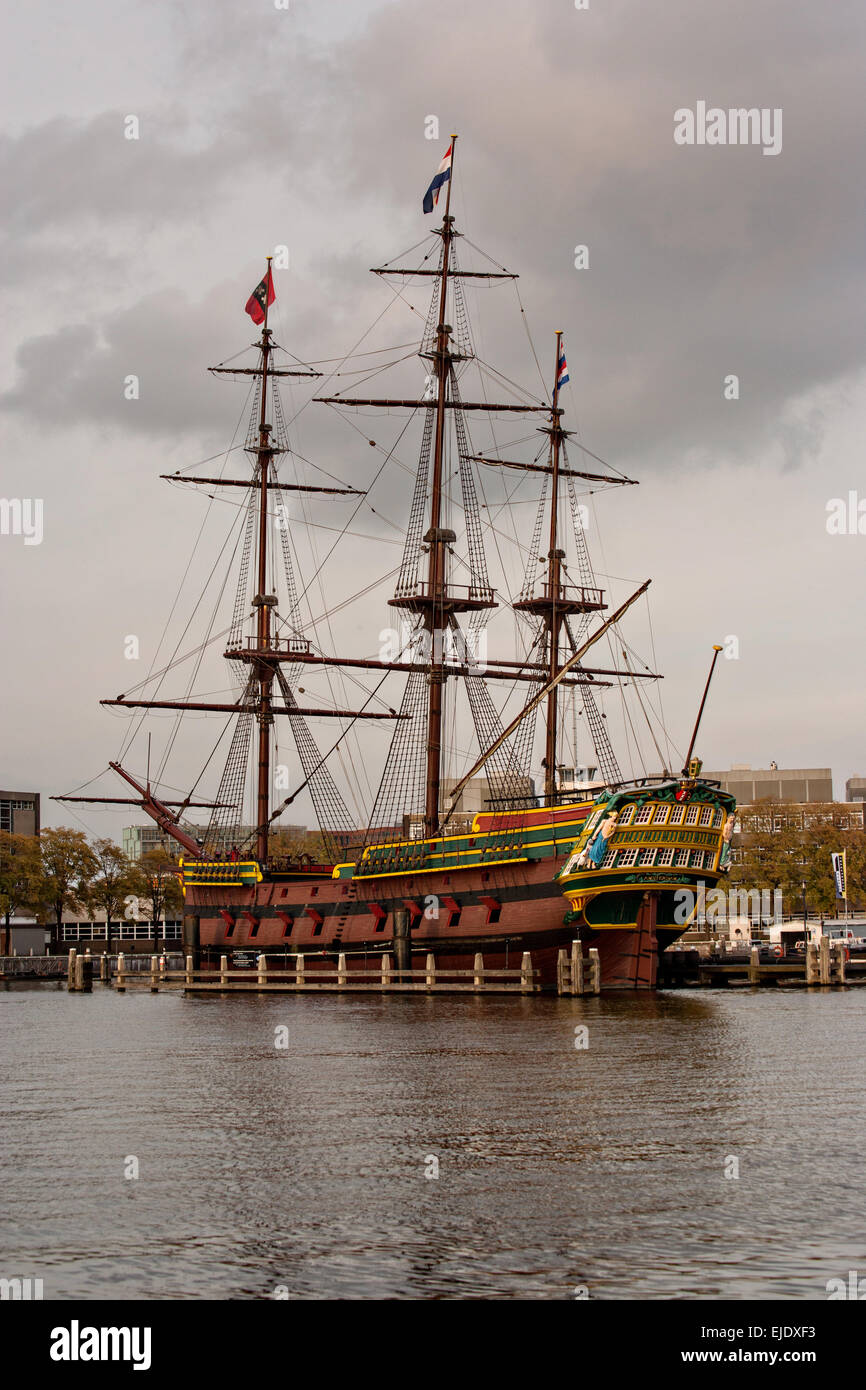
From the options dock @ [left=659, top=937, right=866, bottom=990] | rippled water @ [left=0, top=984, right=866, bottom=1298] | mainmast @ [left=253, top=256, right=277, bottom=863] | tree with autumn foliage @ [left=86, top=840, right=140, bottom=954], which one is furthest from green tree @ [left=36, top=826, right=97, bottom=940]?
rippled water @ [left=0, top=984, right=866, bottom=1298]

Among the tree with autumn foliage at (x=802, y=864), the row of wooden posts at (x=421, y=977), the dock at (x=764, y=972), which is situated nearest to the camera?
the row of wooden posts at (x=421, y=977)

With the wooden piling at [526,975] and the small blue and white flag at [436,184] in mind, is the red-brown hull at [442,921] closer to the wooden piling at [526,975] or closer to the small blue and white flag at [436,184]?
the wooden piling at [526,975]

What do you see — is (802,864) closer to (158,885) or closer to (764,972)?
(764,972)

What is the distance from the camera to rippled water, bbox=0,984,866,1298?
1455 centimetres

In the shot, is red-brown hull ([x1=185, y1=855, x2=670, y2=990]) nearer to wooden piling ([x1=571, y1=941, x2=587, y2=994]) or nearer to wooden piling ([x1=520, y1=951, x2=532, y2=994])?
wooden piling ([x1=571, y1=941, x2=587, y2=994])

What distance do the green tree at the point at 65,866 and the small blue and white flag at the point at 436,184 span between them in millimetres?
58285

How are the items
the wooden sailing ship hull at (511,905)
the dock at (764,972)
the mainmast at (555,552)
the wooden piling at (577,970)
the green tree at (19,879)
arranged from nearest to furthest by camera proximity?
1. the wooden piling at (577,970)
2. the wooden sailing ship hull at (511,905)
3. the dock at (764,972)
4. the mainmast at (555,552)
5. the green tree at (19,879)

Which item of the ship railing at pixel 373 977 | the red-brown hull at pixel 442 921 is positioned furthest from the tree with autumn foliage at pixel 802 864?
the ship railing at pixel 373 977

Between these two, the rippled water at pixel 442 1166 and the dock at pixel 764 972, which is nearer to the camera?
the rippled water at pixel 442 1166

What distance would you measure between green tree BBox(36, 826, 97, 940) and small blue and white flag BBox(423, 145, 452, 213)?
191 feet

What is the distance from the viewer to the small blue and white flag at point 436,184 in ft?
214

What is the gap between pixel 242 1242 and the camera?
51.5 ft

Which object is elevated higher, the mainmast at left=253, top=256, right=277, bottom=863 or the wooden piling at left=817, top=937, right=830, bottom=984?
the mainmast at left=253, top=256, right=277, bottom=863
